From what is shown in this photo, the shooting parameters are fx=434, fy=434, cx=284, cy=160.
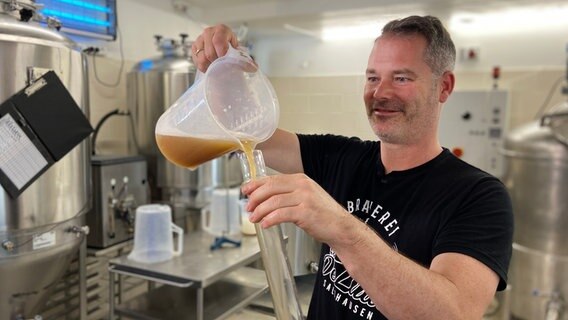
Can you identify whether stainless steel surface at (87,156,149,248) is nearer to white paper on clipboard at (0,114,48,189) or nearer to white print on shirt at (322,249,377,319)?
white paper on clipboard at (0,114,48,189)

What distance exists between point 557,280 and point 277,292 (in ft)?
8.84

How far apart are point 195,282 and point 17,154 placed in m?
0.82

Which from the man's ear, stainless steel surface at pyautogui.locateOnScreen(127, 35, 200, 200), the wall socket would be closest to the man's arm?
the man's ear

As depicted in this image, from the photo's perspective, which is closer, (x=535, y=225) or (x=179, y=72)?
(x=179, y=72)

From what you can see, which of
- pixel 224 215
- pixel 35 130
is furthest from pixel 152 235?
pixel 35 130

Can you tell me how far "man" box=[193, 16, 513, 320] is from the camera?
623 mm

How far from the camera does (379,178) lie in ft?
3.12

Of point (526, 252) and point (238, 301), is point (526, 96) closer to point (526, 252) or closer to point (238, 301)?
point (526, 252)

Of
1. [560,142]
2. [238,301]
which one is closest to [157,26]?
[238,301]

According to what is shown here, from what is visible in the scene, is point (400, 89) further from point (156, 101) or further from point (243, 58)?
point (156, 101)

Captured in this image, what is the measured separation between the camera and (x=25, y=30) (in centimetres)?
141

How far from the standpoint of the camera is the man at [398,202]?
2.04 ft

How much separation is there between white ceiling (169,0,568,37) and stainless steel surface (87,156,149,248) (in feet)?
5.39

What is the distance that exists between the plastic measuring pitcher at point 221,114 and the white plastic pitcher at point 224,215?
5.51 feet
